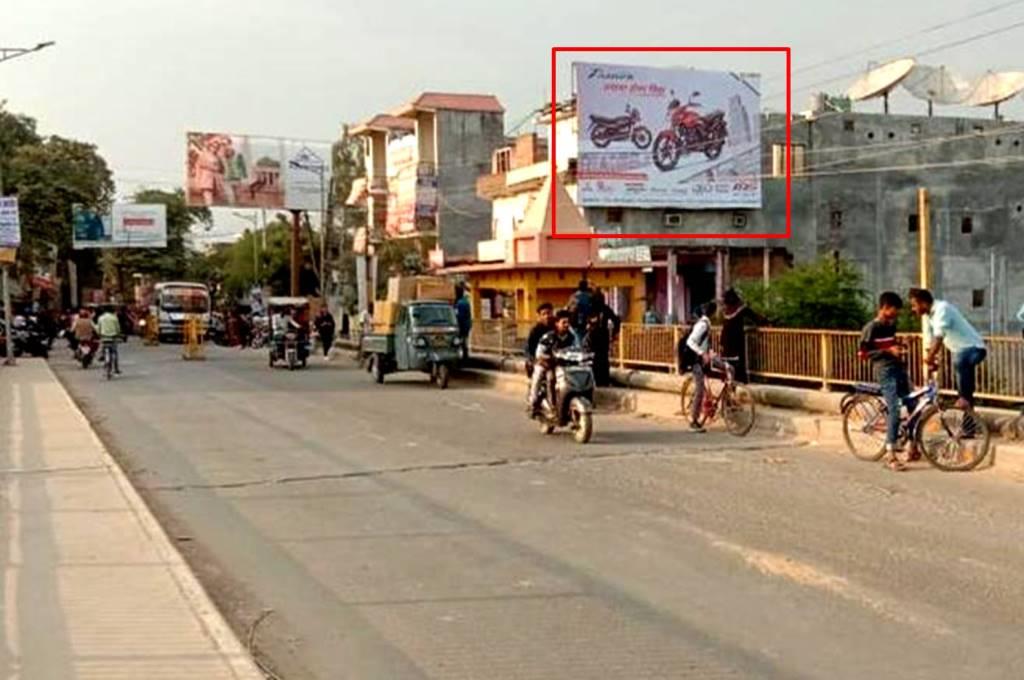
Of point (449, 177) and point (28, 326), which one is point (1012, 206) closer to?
point (449, 177)

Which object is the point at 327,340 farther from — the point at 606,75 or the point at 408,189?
the point at 408,189

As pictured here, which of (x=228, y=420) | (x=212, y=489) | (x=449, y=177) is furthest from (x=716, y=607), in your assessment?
(x=449, y=177)

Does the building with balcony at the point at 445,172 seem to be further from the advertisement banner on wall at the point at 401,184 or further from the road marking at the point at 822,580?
the road marking at the point at 822,580

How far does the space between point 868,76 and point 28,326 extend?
3537 centimetres

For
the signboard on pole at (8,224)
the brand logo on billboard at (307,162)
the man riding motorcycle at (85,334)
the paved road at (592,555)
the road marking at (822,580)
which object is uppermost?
the brand logo on billboard at (307,162)

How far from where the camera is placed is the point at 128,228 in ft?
251

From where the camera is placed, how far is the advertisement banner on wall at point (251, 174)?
201ft

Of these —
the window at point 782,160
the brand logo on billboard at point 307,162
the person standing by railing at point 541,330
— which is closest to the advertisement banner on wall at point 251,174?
the brand logo on billboard at point 307,162

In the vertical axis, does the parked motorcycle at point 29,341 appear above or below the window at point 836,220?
below

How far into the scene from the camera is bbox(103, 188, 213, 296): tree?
301 feet

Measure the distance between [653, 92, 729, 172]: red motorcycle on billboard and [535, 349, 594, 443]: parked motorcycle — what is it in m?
27.4

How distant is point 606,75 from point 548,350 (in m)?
26.8

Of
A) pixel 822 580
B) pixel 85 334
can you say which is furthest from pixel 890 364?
pixel 85 334

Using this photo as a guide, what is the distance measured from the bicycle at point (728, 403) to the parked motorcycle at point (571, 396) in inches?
64.8
